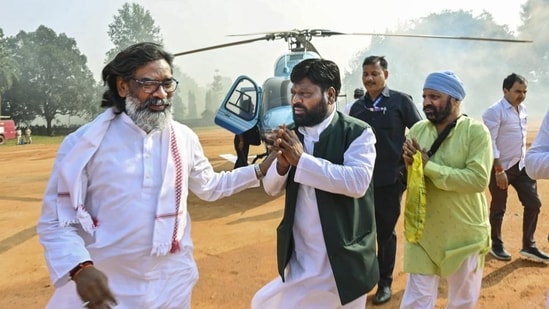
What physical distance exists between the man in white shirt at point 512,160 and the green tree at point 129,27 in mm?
56792

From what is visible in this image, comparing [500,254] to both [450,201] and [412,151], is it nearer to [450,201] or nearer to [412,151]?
[450,201]

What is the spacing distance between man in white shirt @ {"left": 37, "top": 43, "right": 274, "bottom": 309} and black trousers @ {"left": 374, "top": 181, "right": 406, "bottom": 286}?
88.3 inches

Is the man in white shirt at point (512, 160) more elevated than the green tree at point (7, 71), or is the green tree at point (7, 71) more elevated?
the man in white shirt at point (512, 160)

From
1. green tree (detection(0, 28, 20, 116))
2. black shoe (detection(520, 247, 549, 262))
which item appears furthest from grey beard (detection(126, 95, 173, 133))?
green tree (detection(0, 28, 20, 116))

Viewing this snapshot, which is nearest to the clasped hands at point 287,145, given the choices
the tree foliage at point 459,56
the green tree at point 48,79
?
the green tree at point 48,79

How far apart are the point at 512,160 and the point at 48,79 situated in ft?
149

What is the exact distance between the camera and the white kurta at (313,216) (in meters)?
2.36

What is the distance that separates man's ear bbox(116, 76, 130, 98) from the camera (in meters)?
2.28

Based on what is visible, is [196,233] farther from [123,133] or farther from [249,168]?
[123,133]

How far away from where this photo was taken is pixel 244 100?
404 inches

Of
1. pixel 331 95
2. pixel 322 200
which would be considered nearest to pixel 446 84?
pixel 331 95

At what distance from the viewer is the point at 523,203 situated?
5164 mm

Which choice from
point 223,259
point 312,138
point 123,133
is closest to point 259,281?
point 223,259

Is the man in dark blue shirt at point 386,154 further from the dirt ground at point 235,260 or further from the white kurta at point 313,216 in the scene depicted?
the white kurta at point 313,216
